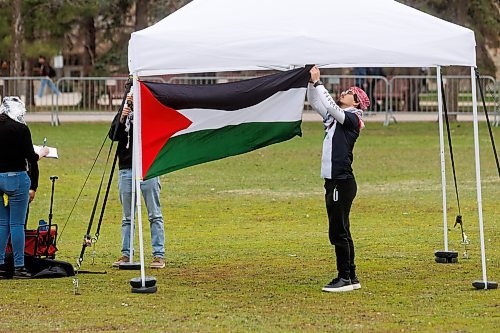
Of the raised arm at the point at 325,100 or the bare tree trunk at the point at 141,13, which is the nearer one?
the raised arm at the point at 325,100

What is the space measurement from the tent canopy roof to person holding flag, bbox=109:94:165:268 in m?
1.40

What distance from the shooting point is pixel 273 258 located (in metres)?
13.4

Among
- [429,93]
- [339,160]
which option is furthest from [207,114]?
[429,93]

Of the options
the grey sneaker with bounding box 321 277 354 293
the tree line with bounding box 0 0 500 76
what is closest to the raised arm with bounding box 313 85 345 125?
the grey sneaker with bounding box 321 277 354 293

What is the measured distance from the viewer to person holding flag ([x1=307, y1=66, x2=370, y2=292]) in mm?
10867

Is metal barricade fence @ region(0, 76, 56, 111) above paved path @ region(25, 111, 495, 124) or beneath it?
above

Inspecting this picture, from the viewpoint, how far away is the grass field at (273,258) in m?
9.77

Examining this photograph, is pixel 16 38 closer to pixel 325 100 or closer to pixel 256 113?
pixel 256 113

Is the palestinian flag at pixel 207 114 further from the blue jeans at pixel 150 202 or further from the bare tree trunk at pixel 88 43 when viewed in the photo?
the bare tree trunk at pixel 88 43

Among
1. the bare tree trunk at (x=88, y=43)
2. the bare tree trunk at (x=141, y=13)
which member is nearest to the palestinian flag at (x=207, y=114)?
the bare tree trunk at (x=141, y=13)

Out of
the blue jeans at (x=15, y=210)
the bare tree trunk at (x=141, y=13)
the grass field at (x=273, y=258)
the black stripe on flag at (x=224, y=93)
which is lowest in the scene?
the grass field at (x=273, y=258)

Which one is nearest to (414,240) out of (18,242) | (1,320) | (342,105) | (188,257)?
(188,257)

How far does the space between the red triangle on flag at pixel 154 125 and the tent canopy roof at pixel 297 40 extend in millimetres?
373

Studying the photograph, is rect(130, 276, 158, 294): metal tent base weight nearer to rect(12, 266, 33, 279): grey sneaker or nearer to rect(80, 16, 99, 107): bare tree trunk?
rect(12, 266, 33, 279): grey sneaker
